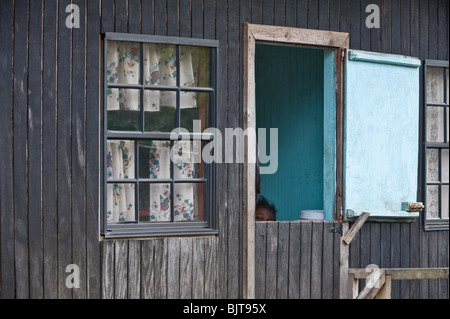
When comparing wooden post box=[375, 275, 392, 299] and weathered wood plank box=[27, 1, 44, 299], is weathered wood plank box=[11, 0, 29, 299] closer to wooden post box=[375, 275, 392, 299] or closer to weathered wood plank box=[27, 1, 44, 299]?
weathered wood plank box=[27, 1, 44, 299]

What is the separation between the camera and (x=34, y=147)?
17.8ft

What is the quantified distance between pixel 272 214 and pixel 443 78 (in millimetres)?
2530

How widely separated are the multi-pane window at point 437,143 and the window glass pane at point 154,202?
291 centimetres

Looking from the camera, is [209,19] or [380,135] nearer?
[209,19]

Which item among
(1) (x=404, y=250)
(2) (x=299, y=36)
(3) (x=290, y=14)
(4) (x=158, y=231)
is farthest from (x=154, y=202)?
(1) (x=404, y=250)

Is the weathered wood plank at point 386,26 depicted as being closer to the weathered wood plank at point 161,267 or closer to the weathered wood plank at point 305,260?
the weathered wood plank at point 305,260

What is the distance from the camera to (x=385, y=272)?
5.71 meters

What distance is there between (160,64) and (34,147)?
1336 millimetres

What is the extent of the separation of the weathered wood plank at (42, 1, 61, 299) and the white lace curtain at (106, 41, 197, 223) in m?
0.48

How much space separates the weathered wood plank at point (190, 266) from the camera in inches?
232

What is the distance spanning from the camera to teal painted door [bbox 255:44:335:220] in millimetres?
7496

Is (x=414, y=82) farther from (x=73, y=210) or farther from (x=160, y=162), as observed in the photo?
(x=73, y=210)

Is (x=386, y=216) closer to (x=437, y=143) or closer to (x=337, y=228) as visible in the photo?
(x=337, y=228)
